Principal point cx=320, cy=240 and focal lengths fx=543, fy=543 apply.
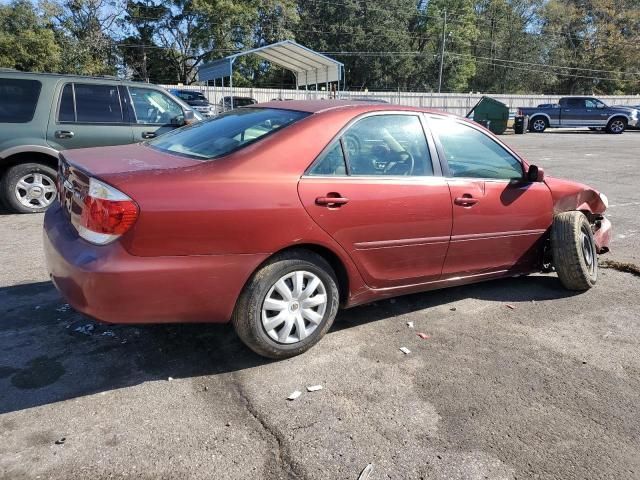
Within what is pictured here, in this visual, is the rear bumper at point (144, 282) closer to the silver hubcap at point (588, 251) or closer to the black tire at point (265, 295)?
the black tire at point (265, 295)

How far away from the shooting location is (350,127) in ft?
11.8

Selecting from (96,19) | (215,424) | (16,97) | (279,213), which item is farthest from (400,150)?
(96,19)

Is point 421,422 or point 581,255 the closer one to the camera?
point 421,422

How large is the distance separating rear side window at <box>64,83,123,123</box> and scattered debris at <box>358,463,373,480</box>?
20.7 ft

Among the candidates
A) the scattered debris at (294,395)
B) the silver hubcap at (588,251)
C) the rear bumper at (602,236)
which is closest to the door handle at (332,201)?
A: the scattered debris at (294,395)

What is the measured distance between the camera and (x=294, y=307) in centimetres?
335

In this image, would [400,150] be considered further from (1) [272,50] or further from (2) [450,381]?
(1) [272,50]

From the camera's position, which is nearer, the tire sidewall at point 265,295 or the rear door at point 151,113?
the tire sidewall at point 265,295

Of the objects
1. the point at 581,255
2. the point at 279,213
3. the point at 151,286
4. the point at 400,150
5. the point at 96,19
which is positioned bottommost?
the point at 581,255

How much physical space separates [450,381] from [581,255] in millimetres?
2120

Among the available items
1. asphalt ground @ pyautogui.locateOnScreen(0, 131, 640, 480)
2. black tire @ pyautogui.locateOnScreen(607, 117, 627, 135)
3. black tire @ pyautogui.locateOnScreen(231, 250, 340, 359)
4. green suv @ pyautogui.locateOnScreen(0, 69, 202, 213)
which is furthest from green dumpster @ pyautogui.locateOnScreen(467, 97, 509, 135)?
black tire @ pyautogui.locateOnScreen(231, 250, 340, 359)

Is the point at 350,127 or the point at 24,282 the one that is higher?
the point at 350,127

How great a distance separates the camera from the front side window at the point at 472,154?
13.4 ft

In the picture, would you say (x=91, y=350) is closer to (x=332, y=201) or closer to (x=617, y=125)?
(x=332, y=201)
